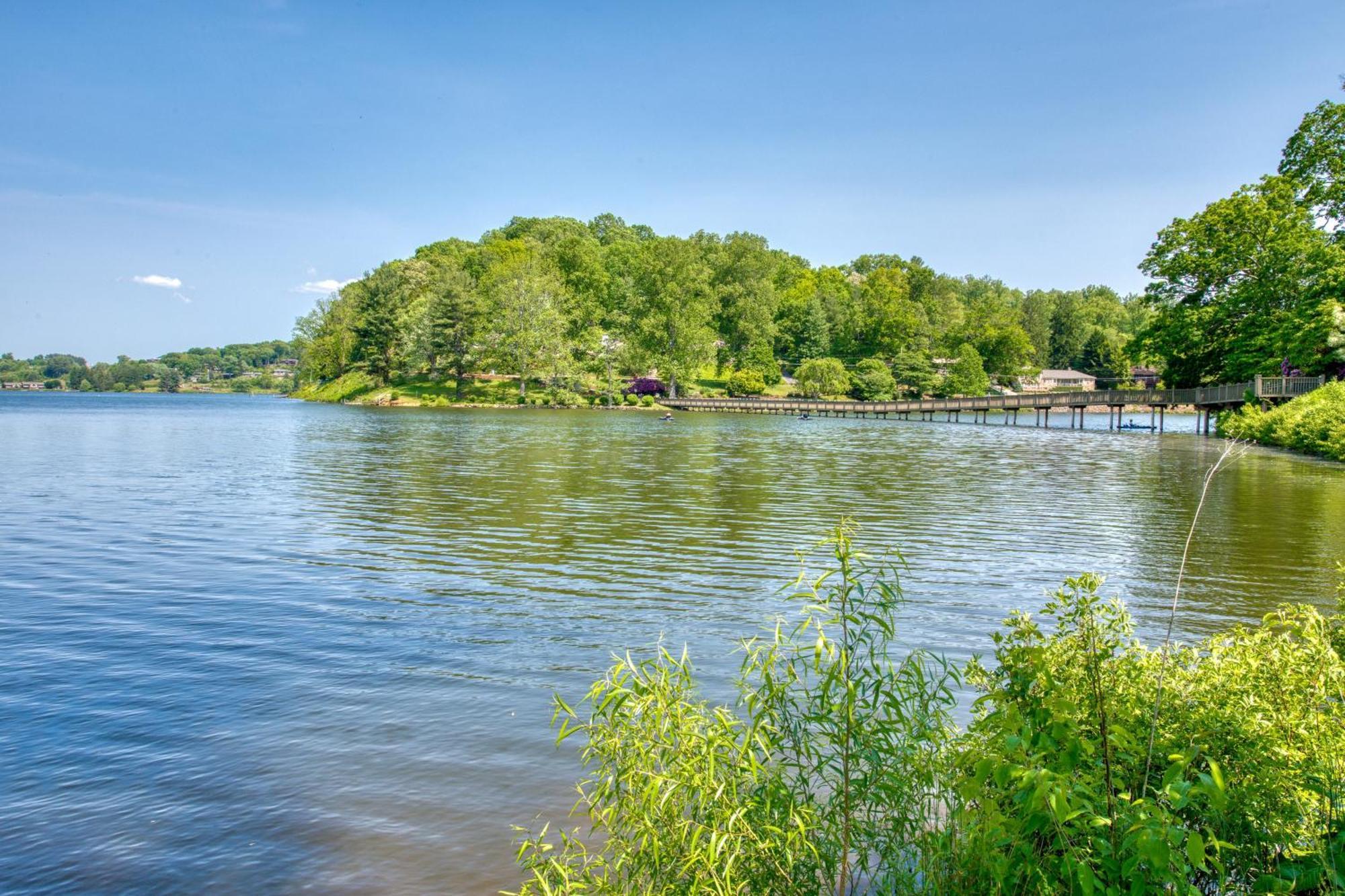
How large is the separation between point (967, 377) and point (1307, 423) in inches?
3306

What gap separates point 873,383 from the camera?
121 metres

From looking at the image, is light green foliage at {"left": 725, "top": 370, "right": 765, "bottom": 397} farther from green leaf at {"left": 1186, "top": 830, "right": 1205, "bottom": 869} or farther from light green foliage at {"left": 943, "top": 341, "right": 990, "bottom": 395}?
green leaf at {"left": 1186, "top": 830, "right": 1205, "bottom": 869}

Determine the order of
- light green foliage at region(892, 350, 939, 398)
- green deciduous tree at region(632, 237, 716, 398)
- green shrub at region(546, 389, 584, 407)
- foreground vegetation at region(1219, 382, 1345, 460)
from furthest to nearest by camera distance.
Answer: light green foliage at region(892, 350, 939, 398), green deciduous tree at region(632, 237, 716, 398), green shrub at region(546, 389, 584, 407), foreground vegetation at region(1219, 382, 1345, 460)

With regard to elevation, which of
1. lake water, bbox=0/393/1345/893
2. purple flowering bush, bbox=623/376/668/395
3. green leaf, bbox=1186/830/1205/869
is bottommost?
lake water, bbox=0/393/1345/893

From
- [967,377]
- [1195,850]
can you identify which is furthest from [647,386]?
[1195,850]

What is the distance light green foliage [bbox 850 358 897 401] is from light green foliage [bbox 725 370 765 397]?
14364 millimetres

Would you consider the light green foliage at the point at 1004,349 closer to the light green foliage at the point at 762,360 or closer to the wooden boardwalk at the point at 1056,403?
the wooden boardwalk at the point at 1056,403

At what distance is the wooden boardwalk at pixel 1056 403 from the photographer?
51.0 meters

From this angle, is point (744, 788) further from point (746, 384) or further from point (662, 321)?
point (746, 384)

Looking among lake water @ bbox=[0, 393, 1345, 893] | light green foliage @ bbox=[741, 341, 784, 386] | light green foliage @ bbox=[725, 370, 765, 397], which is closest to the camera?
lake water @ bbox=[0, 393, 1345, 893]

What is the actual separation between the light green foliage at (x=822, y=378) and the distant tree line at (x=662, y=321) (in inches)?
27.5

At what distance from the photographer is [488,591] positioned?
1441 cm

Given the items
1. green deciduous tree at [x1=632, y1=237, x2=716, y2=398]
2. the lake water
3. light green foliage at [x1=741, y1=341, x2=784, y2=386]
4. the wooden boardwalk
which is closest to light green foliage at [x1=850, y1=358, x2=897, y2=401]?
the wooden boardwalk

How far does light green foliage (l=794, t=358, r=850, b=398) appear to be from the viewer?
119m
